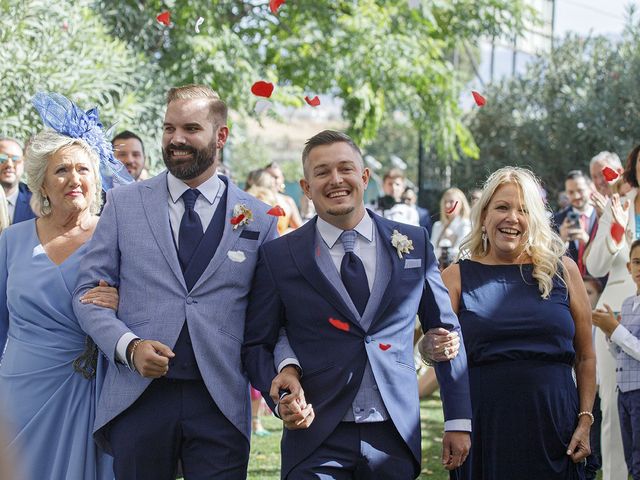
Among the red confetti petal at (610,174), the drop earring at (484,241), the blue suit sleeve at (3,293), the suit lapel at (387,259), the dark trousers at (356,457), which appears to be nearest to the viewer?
the dark trousers at (356,457)

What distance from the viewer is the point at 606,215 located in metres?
6.95

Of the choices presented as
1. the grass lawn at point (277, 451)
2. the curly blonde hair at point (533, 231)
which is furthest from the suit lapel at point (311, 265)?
the grass lawn at point (277, 451)

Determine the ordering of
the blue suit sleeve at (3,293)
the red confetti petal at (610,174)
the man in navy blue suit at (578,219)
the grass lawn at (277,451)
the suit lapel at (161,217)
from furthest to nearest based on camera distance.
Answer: the man in navy blue suit at (578,219)
the red confetti petal at (610,174)
the grass lawn at (277,451)
the blue suit sleeve at (3,293)
the suit lapel at (161,217)

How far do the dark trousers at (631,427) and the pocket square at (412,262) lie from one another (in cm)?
251

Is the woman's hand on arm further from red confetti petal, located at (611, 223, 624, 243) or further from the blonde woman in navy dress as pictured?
red confetti petal, located at (611, 223, 624, 243)

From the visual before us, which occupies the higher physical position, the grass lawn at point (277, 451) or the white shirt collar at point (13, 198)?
the white shirt collar at point (13, 198)

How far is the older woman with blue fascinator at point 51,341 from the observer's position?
462 cm

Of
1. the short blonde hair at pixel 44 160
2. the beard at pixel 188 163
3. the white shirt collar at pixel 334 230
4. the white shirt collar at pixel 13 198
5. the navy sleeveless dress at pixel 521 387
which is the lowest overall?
the navy sleeveless dress at pixel 521 387

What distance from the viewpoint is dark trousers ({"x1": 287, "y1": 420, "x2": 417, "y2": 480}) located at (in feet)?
12.7

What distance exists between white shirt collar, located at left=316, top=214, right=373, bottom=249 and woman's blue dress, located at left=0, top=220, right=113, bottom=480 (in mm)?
1238

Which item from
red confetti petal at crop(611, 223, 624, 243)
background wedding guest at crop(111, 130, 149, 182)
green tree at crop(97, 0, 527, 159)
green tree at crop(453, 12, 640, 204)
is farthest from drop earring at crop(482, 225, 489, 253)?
green tree at crop(453, 12, 640, 204)

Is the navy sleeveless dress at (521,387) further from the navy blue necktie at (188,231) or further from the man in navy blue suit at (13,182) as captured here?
the man in navy blue suit at (13,182)

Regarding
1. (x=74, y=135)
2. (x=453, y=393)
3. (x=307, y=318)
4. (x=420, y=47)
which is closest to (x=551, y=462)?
(x=453, y=393)

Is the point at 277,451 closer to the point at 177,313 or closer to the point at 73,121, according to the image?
the point at 73,121
